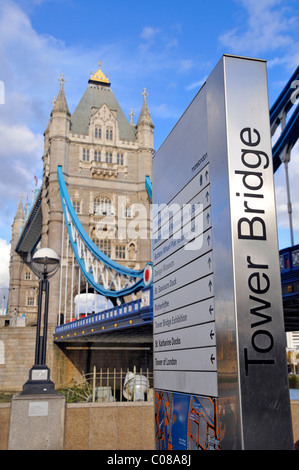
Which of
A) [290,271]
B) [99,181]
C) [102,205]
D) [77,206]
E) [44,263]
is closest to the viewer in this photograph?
[44,263]

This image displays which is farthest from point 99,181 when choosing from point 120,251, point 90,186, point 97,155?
point 120,251

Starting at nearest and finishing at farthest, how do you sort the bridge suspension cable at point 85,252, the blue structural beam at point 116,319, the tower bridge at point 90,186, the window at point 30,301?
1. the blue structural beam at point 116,319
2. the bridge suspension cable at point 85,252
3. the tower bridge at point 90,186
4. the window at point 30,301

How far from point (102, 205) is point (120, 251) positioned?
15.4 feet

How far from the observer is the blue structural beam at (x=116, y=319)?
19.8m

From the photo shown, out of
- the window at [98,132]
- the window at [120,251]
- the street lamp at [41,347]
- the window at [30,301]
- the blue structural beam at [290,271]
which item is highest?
the window at [98,132]

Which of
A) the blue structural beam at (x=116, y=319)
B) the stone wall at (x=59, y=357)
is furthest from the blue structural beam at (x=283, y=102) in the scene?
the stone wall at (x=59, y=357)

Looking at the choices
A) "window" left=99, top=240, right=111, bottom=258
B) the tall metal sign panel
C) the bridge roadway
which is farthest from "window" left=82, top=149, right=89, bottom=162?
the tall metal sign panel

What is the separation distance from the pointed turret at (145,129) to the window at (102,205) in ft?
22.2

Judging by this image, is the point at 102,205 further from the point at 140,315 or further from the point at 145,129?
the point at 140,315

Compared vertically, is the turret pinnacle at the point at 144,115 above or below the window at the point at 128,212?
above

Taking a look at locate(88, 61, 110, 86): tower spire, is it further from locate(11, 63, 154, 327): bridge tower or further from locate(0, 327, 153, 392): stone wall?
locate(0, 327, 153, 392): stone wall

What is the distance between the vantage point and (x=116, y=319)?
23906mm

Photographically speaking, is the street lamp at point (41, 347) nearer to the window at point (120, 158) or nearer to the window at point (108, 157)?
the window at point (108, 157)

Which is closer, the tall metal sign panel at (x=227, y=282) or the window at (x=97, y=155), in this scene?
the tall metal sign panel at (x=227, y=282)
